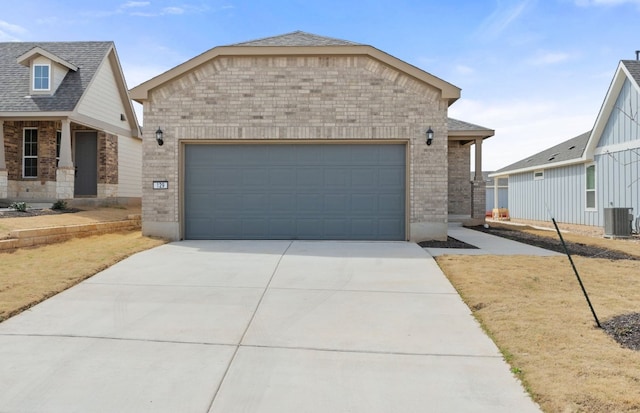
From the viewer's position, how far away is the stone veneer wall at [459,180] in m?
16.7

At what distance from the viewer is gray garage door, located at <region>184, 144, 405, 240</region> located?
447 inches

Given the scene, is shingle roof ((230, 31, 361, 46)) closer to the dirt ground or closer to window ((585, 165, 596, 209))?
the dirt ground

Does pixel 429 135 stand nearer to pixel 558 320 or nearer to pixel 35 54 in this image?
pixel 558 320

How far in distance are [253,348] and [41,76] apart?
57.2 ft

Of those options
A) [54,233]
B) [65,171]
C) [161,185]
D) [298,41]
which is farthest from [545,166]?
[65,171]

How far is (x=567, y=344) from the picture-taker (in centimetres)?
412

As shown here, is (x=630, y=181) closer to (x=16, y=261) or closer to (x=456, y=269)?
(x=456, y=269)

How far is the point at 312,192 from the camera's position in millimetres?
11383

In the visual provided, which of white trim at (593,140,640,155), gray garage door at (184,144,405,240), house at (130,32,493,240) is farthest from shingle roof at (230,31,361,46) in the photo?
white trim at (593,140,640,155)

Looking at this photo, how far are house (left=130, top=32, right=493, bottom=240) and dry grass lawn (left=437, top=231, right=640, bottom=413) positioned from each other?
331 cm

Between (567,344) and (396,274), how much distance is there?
3.46 m

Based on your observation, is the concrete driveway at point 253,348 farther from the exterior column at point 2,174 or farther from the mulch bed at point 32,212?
the exterior column at point 2,174

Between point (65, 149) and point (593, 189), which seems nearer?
point (65, 149)

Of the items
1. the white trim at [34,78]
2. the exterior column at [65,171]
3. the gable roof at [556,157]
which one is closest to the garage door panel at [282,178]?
the exterior column at [65,171]
